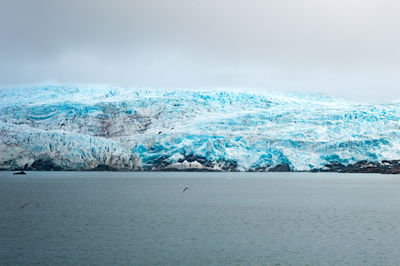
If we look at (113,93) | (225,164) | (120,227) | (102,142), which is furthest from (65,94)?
(120,227)

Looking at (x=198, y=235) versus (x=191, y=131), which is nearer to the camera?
(x=198, y=235)

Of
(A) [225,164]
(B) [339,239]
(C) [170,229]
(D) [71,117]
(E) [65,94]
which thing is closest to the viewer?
(B) [339,239]

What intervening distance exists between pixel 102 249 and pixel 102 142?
61.2 meters

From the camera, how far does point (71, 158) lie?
73.9 meters

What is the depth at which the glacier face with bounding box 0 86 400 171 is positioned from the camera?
75062mm

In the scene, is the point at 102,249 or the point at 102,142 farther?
the point at 102,142

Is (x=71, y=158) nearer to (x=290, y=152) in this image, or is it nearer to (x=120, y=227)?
(x=290, y=152)

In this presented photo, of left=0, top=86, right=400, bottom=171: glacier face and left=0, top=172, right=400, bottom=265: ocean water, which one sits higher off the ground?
left=0, top=86, right=400, bottom=171: glacier face

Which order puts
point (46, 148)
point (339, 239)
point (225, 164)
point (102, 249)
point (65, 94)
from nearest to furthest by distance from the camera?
point (102, 249)
point (339, 239)
point (46, 148)
point (225, 164)
point (65, 94)

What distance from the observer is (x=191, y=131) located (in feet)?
289

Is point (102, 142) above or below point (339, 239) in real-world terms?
above

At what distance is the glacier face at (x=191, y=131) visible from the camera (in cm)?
7506

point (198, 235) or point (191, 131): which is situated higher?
point (191, 131)

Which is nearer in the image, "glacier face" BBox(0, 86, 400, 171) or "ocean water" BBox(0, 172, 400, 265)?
"ocean water" BBox(0, 172, 400, 265)
